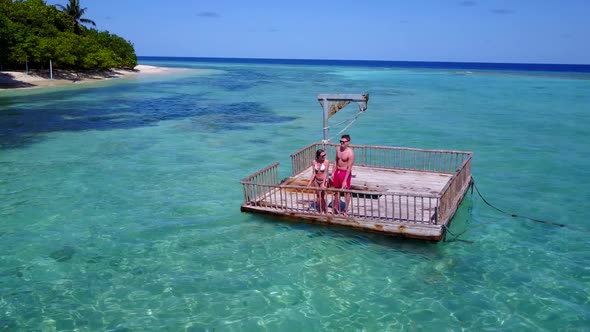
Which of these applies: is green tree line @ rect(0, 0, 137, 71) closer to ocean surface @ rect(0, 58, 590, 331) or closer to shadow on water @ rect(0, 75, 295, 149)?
shadow on water @ rect(0, 75, 295, 149)

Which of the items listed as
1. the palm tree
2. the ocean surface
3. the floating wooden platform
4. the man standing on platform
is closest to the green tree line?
the palm tree

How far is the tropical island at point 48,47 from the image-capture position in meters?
55.4

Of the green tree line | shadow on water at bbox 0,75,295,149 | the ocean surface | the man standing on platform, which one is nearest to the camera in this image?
the ocean surface

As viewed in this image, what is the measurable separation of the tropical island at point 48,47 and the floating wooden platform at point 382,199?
167 feet

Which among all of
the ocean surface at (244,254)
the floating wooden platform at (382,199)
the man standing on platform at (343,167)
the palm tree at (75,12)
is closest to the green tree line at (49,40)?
the palm tree at (75,12)

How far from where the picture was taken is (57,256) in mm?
12086

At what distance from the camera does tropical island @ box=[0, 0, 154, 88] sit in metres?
55.4

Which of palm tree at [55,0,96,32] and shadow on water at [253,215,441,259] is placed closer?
shadow on water at [253,215,441,259]

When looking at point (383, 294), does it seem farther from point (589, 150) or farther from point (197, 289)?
point (589, 150)

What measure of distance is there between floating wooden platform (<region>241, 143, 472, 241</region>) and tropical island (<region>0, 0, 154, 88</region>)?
5077cm

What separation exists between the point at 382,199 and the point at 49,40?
61823 mm

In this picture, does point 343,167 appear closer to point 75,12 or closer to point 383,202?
point 383,202

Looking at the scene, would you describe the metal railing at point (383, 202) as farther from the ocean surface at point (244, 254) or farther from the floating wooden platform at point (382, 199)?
the ocean surface at point (244, 254)

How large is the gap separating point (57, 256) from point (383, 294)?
334 inches
